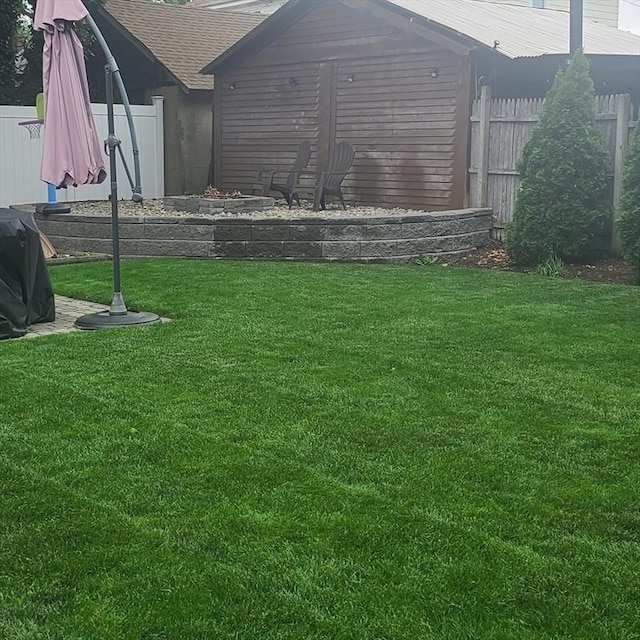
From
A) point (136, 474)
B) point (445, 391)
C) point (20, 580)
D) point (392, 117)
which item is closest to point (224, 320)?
point (445, 391)

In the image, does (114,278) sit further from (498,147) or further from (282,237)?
(498,147)

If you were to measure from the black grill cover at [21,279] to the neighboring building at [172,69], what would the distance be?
9852 mm

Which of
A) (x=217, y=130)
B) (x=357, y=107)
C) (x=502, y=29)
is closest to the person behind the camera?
(x=502, y=29)

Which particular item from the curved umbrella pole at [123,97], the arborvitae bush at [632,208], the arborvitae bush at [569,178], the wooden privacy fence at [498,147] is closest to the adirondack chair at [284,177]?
the wooden privacy fence at [498,147]

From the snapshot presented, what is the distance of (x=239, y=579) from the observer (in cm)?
292

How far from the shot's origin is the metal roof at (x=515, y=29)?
12292 mm

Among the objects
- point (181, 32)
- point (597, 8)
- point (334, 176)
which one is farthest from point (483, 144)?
point (597, 8)

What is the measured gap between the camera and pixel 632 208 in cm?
922

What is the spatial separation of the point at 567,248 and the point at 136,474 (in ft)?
23.7

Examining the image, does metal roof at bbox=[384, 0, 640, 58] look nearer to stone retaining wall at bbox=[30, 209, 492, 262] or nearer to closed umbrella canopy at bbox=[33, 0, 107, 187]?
stone retaining wall at bbox=[30, 209, 492, 262]

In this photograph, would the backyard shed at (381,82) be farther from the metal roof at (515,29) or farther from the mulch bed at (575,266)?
the mulch bed at (575,266)

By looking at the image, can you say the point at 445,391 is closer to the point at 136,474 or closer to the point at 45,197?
the point at 136,474

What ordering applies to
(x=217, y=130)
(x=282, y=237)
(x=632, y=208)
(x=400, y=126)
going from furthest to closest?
1. (x=217, y=130)
2. (x=400, y=126)
3. (x=282, y=237)
4. (x=632, y=208)

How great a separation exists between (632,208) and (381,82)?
209 inches
